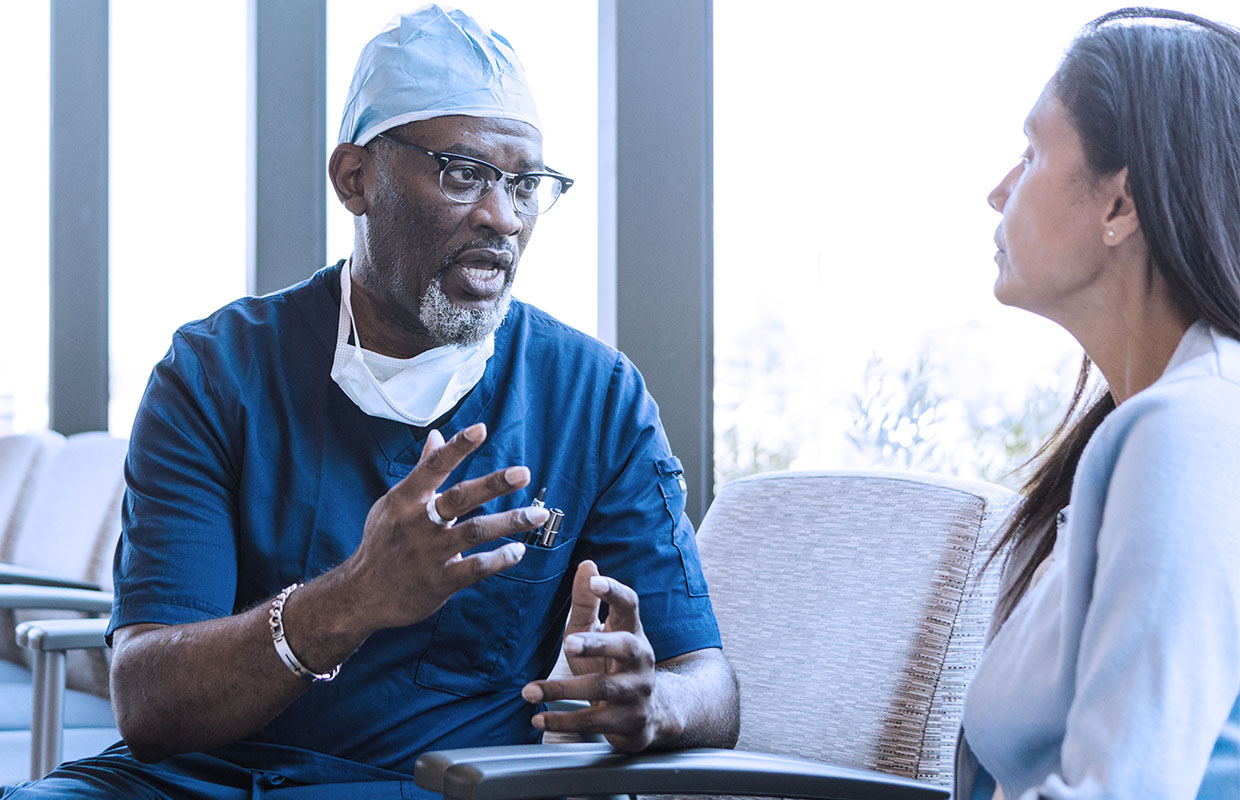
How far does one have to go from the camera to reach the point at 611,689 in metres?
1.12

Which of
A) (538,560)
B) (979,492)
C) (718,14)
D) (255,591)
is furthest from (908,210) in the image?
(255,591)

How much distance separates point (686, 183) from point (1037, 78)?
2.22 ft

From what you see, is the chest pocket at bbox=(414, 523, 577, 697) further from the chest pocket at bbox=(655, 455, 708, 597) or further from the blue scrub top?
the chest pocket at bbox=(655, 455, 708, 597)

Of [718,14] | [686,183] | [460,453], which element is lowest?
[460,453]

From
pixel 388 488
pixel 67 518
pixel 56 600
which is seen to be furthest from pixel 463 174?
pixel 67 518

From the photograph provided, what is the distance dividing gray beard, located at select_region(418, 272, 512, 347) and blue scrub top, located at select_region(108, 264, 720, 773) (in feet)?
0.22

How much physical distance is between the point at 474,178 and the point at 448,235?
9 cm

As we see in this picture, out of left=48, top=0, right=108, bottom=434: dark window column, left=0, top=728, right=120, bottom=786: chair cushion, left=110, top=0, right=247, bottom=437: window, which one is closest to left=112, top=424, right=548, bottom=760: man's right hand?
left=0, top=728, right=120, bottom=786: chair cushion

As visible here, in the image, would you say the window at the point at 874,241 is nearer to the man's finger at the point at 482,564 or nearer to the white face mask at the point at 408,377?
the white face mask at the point at 408,377

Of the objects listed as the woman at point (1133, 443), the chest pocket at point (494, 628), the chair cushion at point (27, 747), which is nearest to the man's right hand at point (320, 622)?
the chest pocket at point (494, 628)

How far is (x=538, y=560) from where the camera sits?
1517 millimetres

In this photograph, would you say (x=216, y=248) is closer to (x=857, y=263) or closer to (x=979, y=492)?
(x=857, y=263)

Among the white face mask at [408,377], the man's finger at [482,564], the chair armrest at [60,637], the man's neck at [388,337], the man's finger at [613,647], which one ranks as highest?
the man's neck at [388,337]

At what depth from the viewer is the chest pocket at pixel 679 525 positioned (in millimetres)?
1519
